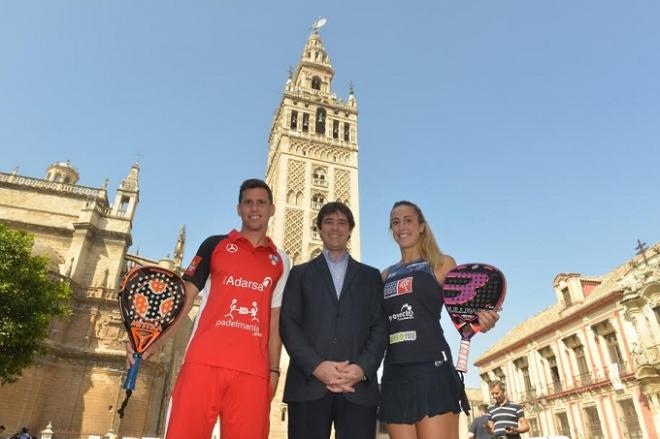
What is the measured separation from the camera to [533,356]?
25.9 meters

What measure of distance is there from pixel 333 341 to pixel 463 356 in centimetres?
106

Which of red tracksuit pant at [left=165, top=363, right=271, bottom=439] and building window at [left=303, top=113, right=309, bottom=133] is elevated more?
building window at [left=303, top=113, right=309, bottom=133]

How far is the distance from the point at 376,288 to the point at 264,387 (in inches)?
49.8

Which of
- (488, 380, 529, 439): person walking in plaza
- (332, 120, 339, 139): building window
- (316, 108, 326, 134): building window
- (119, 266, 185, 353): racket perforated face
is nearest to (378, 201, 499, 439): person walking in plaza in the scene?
(119, 266, 185, 353): racket perforated face

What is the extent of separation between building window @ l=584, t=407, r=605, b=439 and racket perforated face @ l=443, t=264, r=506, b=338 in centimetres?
2266

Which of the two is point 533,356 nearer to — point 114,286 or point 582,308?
point 582,308

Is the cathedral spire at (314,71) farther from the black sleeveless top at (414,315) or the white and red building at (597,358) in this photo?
the black sleeveless top at (414,315)

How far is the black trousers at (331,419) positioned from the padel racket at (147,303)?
4.25 feet

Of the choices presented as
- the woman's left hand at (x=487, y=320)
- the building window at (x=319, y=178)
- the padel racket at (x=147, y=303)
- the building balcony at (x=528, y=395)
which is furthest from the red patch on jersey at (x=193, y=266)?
the building window at (x=319, y=178)

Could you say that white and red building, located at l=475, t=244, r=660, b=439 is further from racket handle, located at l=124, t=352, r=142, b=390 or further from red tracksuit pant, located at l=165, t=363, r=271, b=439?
racket handle, located at l=124, t=352, r=142, b=390

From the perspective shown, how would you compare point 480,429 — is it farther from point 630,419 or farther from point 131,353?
point 630,419

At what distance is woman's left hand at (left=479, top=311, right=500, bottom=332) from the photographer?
11.3 ft

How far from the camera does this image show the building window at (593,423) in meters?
20.4

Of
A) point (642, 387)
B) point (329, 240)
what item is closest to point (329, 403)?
point (329, 240)
